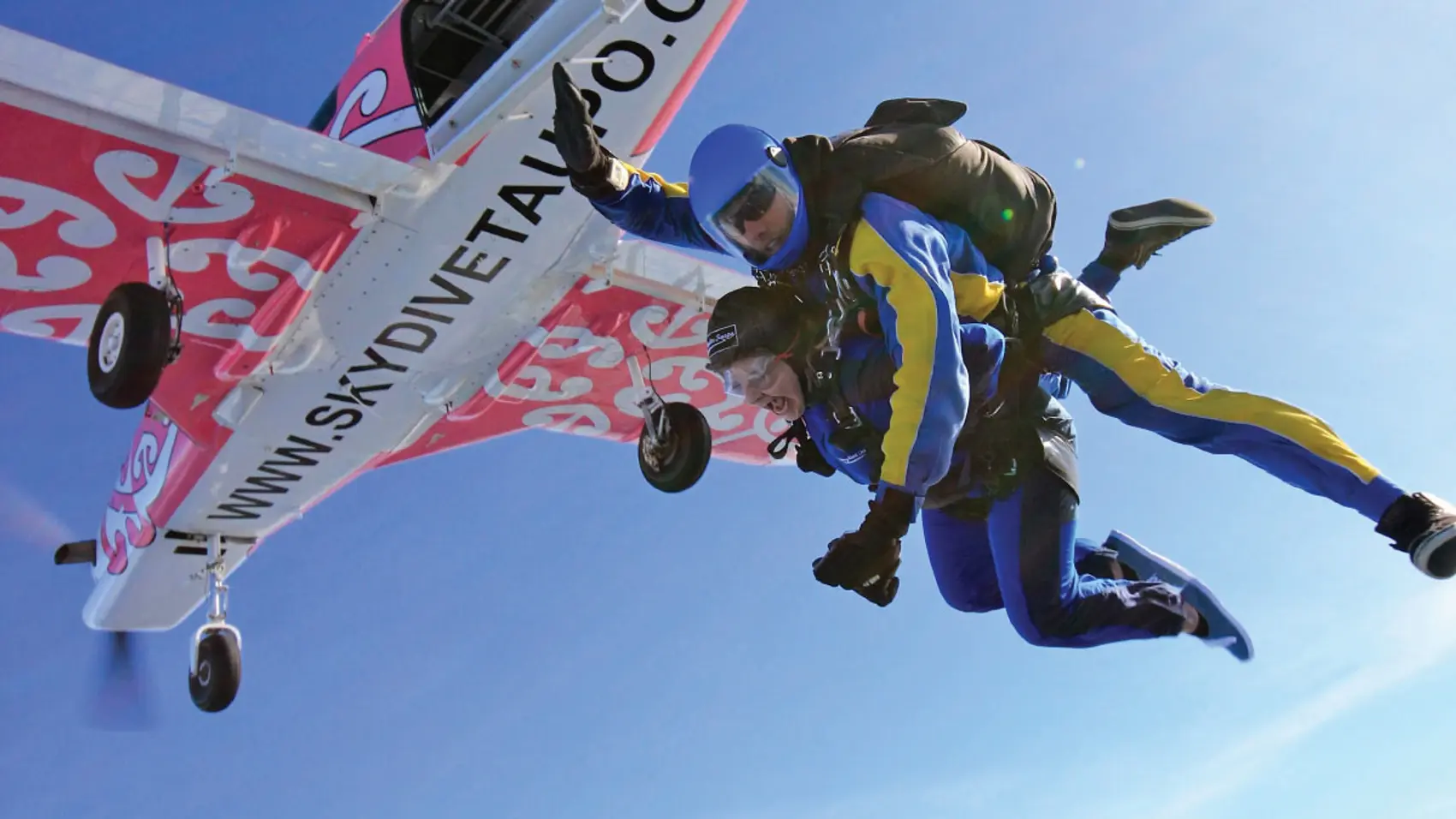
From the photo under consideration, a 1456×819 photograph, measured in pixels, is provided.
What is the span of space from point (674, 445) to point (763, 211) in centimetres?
353

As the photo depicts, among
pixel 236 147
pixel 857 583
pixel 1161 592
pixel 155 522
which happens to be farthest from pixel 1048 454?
pixel 155 522

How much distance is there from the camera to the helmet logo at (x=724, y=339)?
14.4 ft

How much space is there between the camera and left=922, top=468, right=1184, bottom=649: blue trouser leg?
4.56 meters

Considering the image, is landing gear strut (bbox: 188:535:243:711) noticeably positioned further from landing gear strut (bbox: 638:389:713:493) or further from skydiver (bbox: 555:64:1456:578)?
skydiver (bbox: 555:64:1456:578)

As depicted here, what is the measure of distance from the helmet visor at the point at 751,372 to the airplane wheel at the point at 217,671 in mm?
6285

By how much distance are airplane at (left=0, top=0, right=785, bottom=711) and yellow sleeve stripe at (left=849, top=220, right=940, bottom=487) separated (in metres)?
2.72

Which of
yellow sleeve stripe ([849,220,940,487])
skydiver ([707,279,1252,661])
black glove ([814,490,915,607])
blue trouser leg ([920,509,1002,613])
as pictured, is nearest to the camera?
yellow sleeve stripe ([849,220,940,487])

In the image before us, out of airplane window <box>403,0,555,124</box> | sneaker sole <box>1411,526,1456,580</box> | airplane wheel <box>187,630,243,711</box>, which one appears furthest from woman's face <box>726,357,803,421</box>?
airplane wheel <box>187,630,243,711</box>

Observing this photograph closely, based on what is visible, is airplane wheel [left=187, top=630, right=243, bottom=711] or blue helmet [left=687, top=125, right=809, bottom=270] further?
airplane wheel [left=187, top=630, right=243, bottom=711]

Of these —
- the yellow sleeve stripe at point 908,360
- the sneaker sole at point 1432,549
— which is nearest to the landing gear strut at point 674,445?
the yellow sleeve stripe at point 908,360

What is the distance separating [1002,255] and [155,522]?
7259 mm

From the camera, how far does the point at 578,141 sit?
5.00 m

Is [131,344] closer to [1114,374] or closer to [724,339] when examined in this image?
[724,339]

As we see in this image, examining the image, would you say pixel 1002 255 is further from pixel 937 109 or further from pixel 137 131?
pixel 137 131
